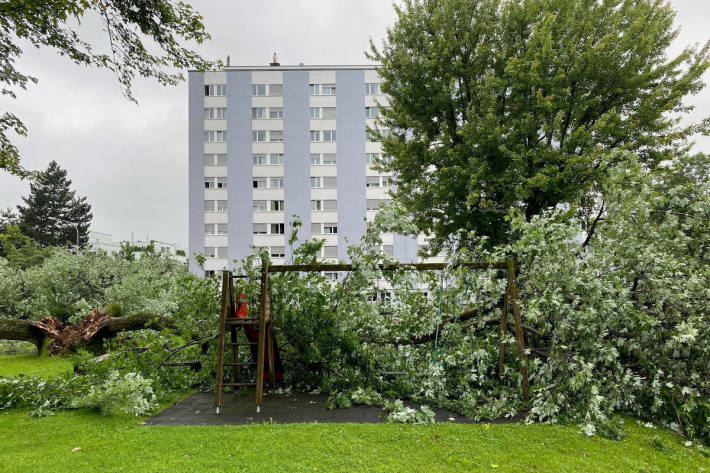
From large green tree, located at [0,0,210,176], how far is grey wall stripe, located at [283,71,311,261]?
24.3m

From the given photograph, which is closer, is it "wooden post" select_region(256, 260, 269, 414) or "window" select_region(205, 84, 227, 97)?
"wooden post" select_region(256, 260, 269, 414)

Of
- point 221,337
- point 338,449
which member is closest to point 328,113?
point 221,337

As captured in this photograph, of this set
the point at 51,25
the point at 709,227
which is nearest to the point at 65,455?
the point at 51,25

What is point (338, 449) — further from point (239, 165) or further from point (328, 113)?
point (328, 113)

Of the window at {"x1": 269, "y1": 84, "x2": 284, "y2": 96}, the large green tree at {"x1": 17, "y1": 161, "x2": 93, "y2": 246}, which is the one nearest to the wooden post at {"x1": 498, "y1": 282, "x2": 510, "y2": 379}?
the window at {"x1": 269, "y1": 84, "x2": 284, "y2": 96}

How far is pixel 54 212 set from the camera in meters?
45.9

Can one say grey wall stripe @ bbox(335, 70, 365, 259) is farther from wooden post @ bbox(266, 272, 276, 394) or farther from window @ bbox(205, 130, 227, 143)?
wooden post @ bbox(266, 272, 276, 394)

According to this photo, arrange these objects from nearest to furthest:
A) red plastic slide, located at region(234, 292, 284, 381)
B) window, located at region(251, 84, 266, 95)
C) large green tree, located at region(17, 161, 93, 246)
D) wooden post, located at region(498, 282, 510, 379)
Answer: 1. wooden post, located at region(498, 282, 510, 379)
2. red plastic slide, located at region(234, 292, 284, 381)
3. window, located at region(251, 84, 266, 95)
4. large green tree, located at region(17, 161, 93, 246)

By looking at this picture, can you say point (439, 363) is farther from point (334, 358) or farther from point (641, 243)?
point (641, 243)

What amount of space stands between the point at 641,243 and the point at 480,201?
16.5 ft

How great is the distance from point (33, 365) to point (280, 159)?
2697 cm

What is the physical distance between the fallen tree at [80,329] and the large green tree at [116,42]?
361 centimetres

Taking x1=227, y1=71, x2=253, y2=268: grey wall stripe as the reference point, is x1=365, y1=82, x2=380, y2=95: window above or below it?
above

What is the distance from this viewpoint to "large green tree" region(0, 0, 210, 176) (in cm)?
675
